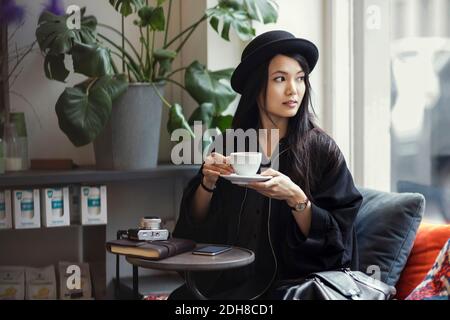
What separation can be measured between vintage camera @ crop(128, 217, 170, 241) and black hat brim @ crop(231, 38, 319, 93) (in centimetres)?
59

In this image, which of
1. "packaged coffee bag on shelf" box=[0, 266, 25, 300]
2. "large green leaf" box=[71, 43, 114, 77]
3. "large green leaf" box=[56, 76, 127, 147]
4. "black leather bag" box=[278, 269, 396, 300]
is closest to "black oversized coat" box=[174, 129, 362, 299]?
"black leather bag" box=[278, 269, 396, 300]

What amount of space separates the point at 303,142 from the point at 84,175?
1.02m

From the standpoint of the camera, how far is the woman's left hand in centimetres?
229

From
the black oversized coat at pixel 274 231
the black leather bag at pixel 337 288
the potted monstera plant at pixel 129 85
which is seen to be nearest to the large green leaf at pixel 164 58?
the potted monstera plant at pixel 129 85

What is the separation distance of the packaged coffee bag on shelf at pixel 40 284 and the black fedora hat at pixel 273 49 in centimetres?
137

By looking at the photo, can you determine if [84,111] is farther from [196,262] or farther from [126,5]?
[196,262]

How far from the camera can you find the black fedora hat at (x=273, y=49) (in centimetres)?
250

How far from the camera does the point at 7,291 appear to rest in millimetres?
3318

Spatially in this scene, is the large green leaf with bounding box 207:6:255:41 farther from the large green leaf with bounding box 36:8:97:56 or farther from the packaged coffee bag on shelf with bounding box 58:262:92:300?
the packaged coffee bag on shelf with bounding box 58:262:92:300

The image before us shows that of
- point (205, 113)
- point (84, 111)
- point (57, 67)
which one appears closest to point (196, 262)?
point (84, 111)

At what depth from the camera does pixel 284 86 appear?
253cm

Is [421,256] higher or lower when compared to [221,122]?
lower
